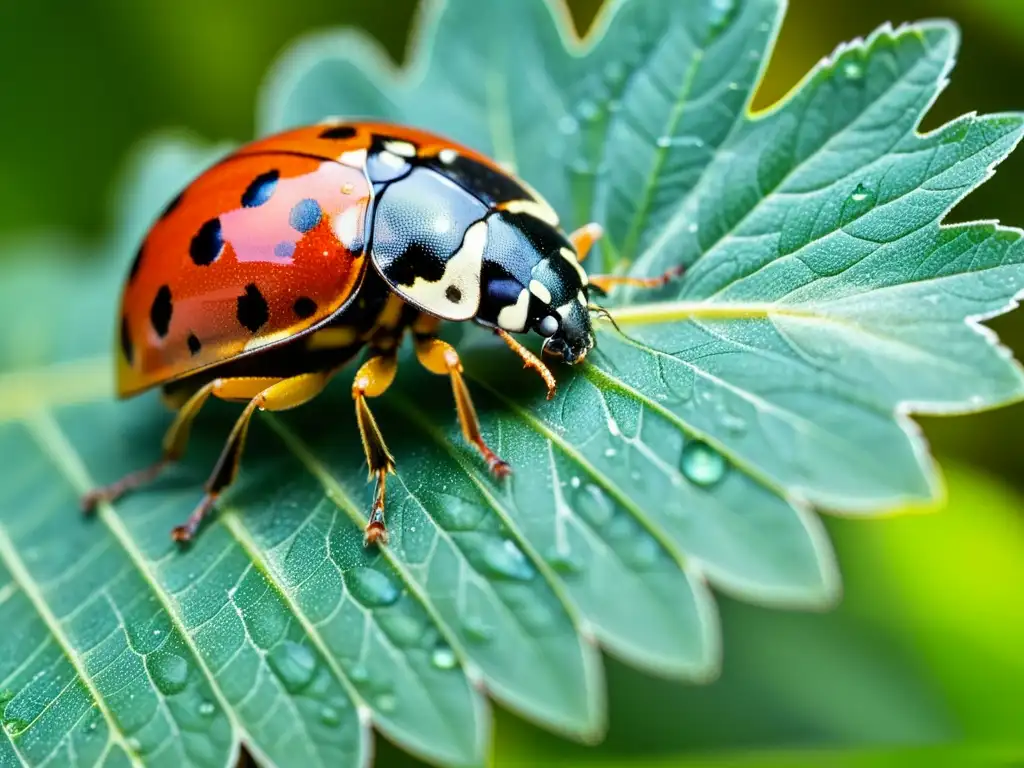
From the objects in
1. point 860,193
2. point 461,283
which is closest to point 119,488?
point 461,283

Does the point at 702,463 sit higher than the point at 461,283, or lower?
lower

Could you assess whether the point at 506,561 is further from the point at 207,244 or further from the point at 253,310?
the point at 207,244

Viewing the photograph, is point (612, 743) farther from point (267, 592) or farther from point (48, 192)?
point (48, 192)

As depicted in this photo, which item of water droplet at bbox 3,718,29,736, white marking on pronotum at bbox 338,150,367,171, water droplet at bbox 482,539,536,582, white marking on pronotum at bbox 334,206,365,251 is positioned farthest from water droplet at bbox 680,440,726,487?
water droplet at bbox 3,718,29,736

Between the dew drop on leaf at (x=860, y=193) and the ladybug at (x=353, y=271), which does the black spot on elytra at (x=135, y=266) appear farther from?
the dew drop on leaf at (x=860, y=193)

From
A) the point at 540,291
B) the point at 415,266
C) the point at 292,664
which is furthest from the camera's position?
the point at 415,266

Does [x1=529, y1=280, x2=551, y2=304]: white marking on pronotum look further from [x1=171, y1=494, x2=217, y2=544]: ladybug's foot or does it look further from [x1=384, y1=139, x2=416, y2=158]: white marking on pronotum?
[x1=171, y1=494, x2=217, y2=544]: ladybug's foot

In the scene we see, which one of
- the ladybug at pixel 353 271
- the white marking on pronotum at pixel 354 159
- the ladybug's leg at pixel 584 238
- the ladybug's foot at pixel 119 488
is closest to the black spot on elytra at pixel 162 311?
the ladybug at pixel 353 271

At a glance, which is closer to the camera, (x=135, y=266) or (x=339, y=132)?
(x=339, y=132)
